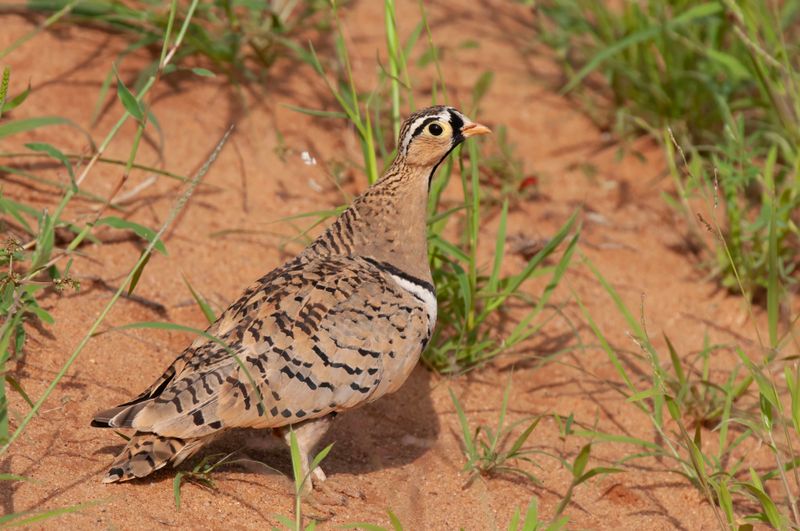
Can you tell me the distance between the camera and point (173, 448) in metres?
3.49

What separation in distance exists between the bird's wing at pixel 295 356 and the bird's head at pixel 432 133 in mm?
513

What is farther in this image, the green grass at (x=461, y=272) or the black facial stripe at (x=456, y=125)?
the green grass at (x=461, y=272)

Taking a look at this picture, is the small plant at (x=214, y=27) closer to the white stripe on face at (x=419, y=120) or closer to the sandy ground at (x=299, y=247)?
the sandy ground at (x=299, y=247)

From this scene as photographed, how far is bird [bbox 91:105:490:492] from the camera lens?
348 cm

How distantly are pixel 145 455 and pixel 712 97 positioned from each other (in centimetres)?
410

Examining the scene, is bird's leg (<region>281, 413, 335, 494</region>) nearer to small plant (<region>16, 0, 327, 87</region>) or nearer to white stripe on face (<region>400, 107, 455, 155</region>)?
white stripe on face (<region>400, 107, 455, 155</region>)

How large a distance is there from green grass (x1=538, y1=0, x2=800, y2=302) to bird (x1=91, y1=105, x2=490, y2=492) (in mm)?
1452

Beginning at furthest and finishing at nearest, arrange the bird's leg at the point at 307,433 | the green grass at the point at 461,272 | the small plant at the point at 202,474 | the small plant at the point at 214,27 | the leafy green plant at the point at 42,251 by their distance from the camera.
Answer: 1. the small plant at the point at 214,27
2. the green grass at the point at 461,272
3. the bird's leg at the point at 307,433
4. the small plant at the point at 202,474
5. the leafy green plant at the point at 42,251

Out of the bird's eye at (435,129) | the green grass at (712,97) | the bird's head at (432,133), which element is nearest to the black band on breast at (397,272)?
the bird's head at (432,133)

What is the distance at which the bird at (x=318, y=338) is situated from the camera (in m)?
3.48

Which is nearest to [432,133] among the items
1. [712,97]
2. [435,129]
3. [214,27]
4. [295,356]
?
[435,129]

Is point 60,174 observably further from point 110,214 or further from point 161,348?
point 161,348

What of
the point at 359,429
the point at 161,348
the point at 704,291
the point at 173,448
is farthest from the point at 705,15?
the point at 173,448

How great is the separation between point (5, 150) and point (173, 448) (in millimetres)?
2309
